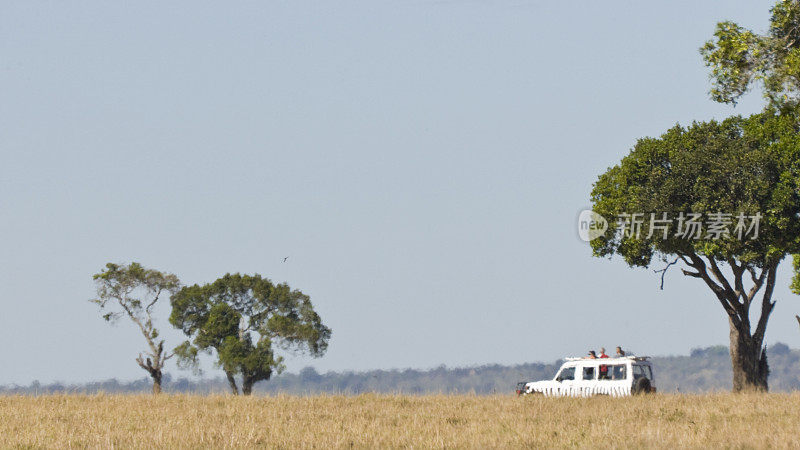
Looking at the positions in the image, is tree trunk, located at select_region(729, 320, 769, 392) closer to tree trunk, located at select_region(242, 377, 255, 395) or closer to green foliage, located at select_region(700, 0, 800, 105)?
green foliage, located at select_region(700, 0, 800, 105)

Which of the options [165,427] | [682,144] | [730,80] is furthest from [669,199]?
[165,427]

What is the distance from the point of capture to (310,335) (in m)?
78.4

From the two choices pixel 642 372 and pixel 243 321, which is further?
pixel 243 321

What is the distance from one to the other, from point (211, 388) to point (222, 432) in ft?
43.2

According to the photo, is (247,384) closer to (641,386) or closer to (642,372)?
(642,372)

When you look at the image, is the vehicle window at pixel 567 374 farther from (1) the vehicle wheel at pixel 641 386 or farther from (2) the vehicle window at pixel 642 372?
(1) the vehicle wheel at pixel 641 386

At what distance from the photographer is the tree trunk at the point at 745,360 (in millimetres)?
40250

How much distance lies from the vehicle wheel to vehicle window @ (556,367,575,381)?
2.29 metres

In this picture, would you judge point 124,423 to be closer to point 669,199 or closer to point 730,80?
point 730,80

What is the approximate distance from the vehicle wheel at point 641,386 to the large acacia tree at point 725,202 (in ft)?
27.4

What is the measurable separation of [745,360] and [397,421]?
23704 mm

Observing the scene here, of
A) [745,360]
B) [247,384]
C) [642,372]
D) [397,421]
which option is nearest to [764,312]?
[745,360]

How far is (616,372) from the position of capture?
3119 centimetres

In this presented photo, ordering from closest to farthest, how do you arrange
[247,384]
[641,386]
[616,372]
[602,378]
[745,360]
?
[641,386] → [616,372] → [602,378] → [745,360] → [247,384]
